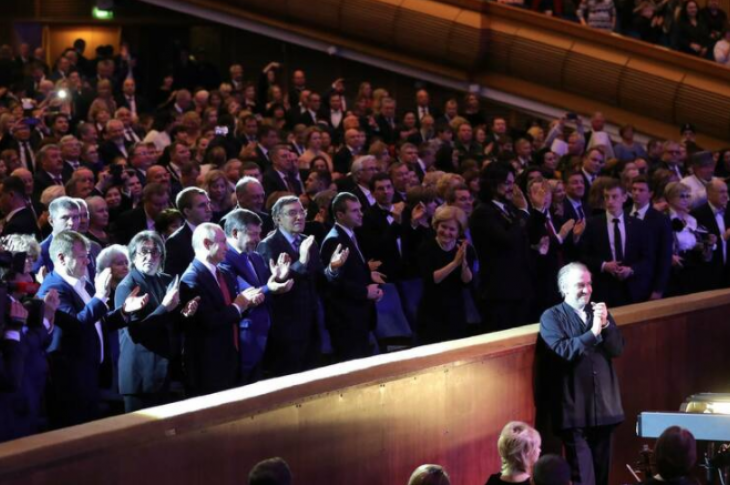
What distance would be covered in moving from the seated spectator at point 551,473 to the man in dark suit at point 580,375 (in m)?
2.30

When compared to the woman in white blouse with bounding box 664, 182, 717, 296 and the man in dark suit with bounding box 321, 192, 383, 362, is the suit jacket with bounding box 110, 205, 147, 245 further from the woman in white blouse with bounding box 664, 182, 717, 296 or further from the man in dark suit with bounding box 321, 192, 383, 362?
the woman in white blouse with bounding box 664, 182, 717, 296

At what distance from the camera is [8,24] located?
74.4ft

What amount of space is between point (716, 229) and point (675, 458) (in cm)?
604

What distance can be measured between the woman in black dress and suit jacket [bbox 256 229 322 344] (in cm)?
112

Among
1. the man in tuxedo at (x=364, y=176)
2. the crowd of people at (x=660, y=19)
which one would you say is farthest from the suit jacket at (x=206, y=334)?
the crowd of people at (x=660, y=19)

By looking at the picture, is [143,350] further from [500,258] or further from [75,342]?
[500,258]

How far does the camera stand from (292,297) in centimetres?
876

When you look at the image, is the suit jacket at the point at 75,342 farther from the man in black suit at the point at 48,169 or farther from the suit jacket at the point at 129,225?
the man in black suit at the point at 48,169

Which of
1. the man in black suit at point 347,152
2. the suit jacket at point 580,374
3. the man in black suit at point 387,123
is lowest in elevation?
the suit jacket at point 580,374

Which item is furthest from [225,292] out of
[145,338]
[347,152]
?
[347,152]

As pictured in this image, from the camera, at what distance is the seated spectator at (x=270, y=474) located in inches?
203

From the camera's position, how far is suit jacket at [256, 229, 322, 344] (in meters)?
8.72

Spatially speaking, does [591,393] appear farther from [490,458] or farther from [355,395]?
[355,395]

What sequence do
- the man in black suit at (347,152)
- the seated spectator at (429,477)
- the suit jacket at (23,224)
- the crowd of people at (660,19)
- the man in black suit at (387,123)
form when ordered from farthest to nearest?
the crowd of people at (660,19) < the man in black suit at (387,123) < the man in black suit at (347,152) < the suit jacket at (23,224) < the seated spectator at (429,477)
